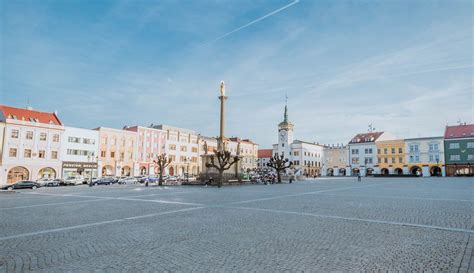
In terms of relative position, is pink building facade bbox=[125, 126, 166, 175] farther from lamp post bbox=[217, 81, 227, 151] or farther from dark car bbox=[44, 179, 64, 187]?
lamp post bbox=[217, 81, 227, 151]

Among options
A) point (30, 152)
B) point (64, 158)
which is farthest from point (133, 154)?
point (30, 152)

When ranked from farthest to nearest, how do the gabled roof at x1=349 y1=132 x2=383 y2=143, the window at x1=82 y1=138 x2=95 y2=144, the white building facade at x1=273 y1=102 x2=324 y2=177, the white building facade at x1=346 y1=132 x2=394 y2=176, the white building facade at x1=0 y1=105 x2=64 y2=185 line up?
the white building facade at x1=273 y1=102 x2=324 y2=177
the gabled roof at x1=349 y1=132 x2=383 y2=143
the white building facade at x1=346 y1=132 x2=394 y2=176
the window at x1=82 y1=138 x2=95 y2=144
the white building facade at x1=0 y1=105 x2=64 y2=185

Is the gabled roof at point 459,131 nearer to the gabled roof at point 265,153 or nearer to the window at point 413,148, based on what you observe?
the window at point 413,148

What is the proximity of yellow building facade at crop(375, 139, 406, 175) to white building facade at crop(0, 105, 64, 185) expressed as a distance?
75912mm

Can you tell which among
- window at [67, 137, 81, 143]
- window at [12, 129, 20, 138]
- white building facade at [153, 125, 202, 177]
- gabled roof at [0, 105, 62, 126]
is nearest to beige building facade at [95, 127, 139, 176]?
window at [67, 137, 81, 143]

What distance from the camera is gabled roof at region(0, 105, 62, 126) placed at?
166 ft

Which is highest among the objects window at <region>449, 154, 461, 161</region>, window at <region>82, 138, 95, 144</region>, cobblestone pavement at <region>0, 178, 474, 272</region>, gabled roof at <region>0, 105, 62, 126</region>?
gabled roof at <region>0, 105, 62, 126</region>

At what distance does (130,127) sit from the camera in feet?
239

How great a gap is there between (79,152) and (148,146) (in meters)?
17.2

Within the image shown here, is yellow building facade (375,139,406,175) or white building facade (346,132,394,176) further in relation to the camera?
white building facade (346,132,394,176)

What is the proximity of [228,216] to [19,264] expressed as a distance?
6843mm

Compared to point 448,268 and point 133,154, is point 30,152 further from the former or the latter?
point 448,268

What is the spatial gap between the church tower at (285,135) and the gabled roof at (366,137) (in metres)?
18.4

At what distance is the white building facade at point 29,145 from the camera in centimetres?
4806
